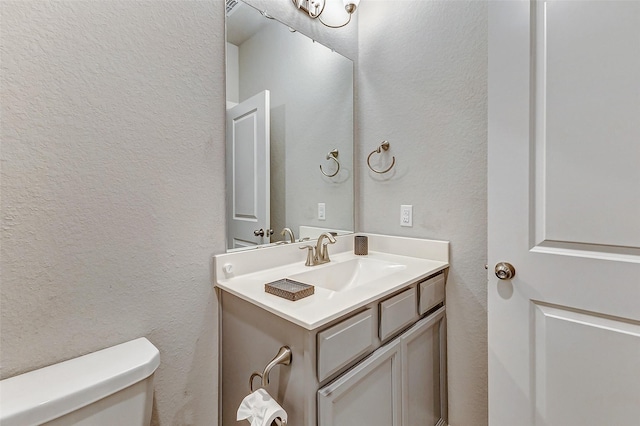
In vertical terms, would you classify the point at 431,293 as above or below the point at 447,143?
below

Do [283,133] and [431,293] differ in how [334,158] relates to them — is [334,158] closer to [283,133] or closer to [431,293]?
[283,133]

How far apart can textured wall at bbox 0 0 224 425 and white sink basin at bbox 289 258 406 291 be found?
0.46 m

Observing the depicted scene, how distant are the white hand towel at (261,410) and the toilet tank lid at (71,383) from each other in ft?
0.98

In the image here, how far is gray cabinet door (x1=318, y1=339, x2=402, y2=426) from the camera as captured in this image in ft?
2.76

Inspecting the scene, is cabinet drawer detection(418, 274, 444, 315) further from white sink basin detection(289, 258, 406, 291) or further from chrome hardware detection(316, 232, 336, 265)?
chrome hardware detection(316, 232, 336, 265)

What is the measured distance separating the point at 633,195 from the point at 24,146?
5.67ft

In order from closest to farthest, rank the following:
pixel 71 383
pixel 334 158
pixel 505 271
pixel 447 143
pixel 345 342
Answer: pixel 71 383 < pixel 345 342 < pixel 505 271 < pixel 447 143 < pixel 334 158

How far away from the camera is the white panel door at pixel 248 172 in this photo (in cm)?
120

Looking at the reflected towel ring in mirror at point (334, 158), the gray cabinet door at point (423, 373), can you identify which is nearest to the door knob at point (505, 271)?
the gray cabinet door at point (423, 373)

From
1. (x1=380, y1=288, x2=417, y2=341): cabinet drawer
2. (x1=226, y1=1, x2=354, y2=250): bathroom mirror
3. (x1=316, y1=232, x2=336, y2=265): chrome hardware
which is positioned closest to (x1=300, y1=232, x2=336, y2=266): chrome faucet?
(x1=316, y1=232, x2=336, y2=265): chrome hardware

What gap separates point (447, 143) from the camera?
1.43m

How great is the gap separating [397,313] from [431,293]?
1.05 ft

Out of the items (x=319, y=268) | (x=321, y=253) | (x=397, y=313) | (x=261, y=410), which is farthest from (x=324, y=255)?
(x=261, y=410)

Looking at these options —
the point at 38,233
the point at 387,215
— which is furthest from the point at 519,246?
the point at 38,233
